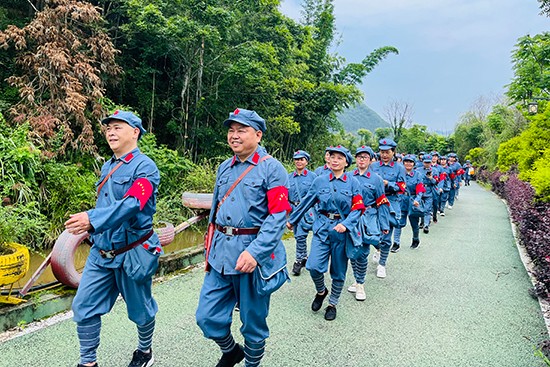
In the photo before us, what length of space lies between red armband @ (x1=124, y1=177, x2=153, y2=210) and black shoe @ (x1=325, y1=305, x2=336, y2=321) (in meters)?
2.26

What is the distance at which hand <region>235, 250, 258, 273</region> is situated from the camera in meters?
2.44

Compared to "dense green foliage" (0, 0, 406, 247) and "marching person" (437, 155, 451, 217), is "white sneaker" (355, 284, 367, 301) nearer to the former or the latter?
"dense green foliage" (0, 0, 406, 247)

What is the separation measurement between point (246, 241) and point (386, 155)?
4288 mm

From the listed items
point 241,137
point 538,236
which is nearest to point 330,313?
point 241,137

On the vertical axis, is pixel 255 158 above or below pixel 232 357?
above

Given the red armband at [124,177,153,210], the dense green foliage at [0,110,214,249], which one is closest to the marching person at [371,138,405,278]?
the dense green foliage at [0,110,214,249]

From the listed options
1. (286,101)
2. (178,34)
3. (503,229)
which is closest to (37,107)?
(178,34)

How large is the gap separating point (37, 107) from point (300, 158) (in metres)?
5.35

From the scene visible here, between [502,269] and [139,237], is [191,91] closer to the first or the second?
[502,269]

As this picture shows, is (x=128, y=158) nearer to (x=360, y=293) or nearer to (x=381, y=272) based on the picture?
(x=360, y=293)

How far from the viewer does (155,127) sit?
13.0 meters

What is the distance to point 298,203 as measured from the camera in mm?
5742

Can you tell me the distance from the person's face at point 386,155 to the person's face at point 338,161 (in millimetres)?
2383

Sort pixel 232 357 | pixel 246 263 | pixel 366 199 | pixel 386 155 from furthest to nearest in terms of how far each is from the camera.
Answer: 1. pixel 386 155
2. pixel 366 199
3. pixel 232 357
4. pixel 246 263
